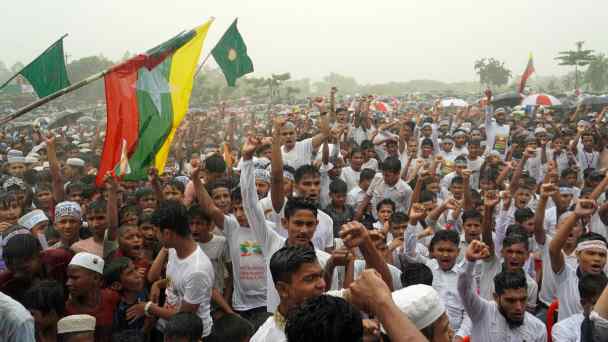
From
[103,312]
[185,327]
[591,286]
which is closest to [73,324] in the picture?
[103,312]

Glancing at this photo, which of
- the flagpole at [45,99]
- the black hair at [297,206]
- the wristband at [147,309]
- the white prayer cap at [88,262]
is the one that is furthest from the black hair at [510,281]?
the flagpole at [45,99]

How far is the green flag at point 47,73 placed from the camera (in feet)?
15.8

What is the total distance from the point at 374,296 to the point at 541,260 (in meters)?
3.59

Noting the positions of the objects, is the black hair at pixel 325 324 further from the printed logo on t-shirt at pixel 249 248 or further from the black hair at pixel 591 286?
the black hair at pixel 591 286

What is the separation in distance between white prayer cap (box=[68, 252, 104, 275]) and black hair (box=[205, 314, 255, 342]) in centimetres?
85

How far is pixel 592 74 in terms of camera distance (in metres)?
47.2

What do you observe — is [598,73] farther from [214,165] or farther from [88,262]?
[88,262]

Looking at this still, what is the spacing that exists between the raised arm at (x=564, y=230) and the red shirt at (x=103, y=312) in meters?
3.21

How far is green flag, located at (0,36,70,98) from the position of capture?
482 cm

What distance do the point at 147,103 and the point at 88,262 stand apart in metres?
1.81

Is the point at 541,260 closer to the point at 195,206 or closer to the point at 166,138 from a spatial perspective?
the point at 195,206

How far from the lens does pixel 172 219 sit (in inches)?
129

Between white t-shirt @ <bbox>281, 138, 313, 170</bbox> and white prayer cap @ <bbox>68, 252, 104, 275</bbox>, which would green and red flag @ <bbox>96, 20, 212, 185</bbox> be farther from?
white t-shirt @ <bbox>281, 138, 313, 170</bbox>

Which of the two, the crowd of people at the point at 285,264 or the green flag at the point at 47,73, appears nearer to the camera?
the crowd of people at the point at 285,264
